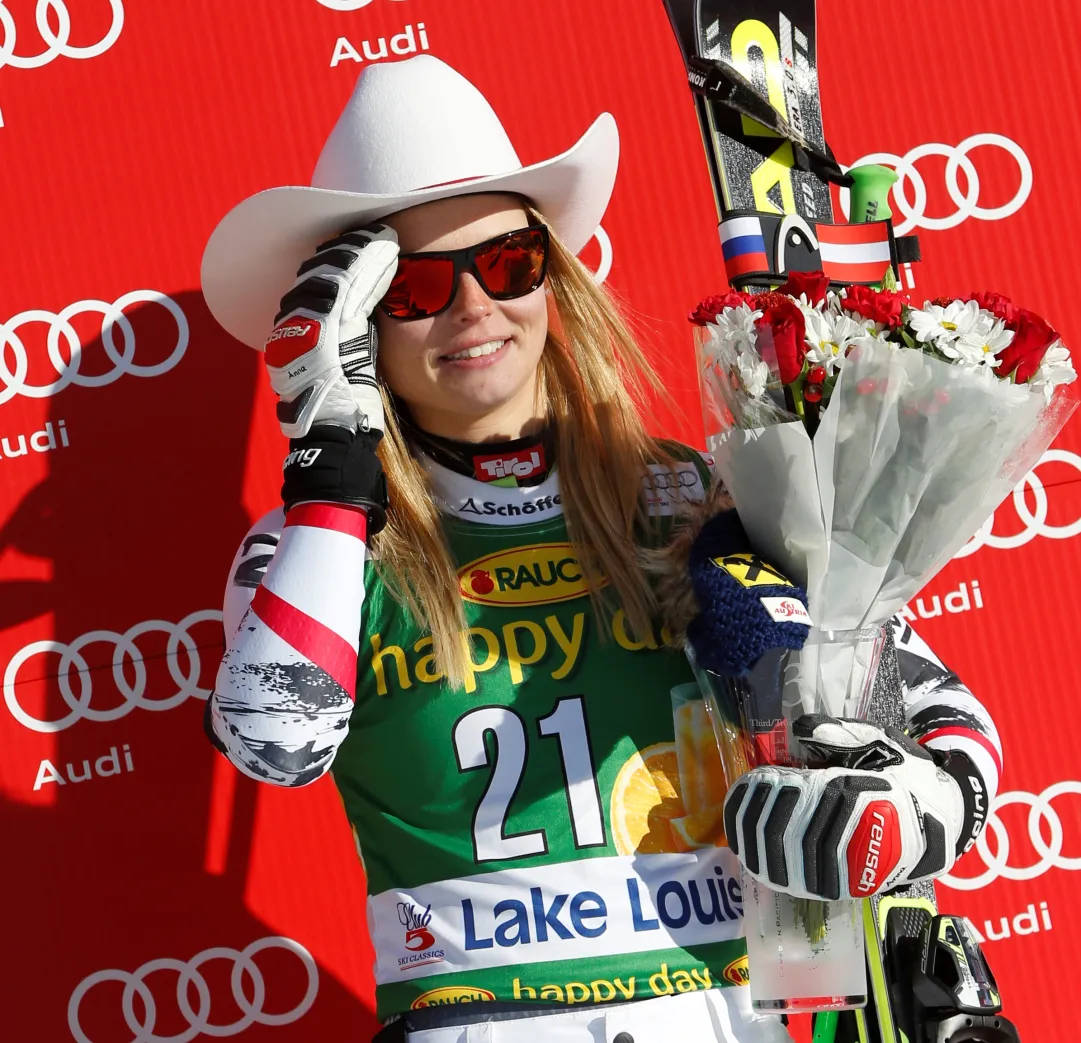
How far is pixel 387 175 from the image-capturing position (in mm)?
1780

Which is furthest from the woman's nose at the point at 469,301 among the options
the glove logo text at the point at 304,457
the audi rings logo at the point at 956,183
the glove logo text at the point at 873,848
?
the audi rings logo at the point at 956,183

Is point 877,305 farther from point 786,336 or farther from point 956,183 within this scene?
point 956,183

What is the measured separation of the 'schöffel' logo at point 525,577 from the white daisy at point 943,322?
1.89 ft

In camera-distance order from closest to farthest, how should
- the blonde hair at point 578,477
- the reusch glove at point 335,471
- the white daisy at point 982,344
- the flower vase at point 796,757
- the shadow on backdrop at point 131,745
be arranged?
the white daisy at point 982,344
the flower vase at point 796,757
the reusch glove at point 335,471
the blonde hair at point 578,477
the shadow on backdrop at point 131,745

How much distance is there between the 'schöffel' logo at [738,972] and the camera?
1.67 metres

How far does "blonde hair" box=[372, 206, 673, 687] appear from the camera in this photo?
68.2 inches

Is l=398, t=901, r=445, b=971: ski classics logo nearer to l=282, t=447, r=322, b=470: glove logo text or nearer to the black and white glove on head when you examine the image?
the black and white glove on head

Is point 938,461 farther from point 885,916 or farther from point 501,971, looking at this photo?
point 501,971

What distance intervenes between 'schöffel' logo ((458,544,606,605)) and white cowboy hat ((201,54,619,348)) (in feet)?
1.56

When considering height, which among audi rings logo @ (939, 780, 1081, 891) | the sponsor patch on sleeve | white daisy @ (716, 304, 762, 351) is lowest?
audi rings logo @ (939, 780, 1081, 891)

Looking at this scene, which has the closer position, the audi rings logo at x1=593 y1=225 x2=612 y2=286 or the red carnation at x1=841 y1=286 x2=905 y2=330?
the red carnation at x1=841 y1=286 x2=905 y2=330

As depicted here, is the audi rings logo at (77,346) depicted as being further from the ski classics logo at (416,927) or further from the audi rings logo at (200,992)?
the ski classics logo at (416,927)

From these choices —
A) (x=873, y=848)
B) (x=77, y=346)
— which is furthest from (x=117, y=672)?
(x=873, y=848)

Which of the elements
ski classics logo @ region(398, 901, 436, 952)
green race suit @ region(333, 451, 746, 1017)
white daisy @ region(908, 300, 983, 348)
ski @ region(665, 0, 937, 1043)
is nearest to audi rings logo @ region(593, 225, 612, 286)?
ski @ region(665, 0, 937, 1043)
